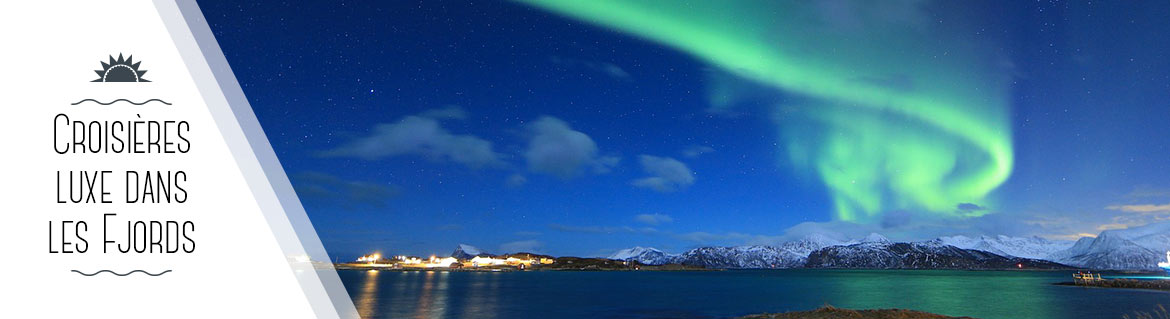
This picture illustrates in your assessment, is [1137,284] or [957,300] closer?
[957,300]

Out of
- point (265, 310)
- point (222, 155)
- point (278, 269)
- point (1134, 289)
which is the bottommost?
point (1134, 289)

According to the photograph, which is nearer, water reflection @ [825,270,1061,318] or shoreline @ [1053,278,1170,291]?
water reflection @ [825,270,1061,318]

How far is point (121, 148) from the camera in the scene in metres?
9.52

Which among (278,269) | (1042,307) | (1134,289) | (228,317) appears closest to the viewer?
(228,317)

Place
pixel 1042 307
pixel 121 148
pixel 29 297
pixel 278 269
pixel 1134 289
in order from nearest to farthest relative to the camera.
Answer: pixel 29 297 < pixel 121 148 < pixel 278 269 < pixel 1042 307 < pixel 1134 289

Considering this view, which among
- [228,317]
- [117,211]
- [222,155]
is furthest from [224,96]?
[228,317]

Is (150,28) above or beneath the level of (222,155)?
above

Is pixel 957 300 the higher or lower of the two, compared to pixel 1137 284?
higher

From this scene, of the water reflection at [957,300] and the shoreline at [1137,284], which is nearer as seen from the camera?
the water reflection at [957,300]

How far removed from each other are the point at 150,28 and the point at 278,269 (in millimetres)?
4503

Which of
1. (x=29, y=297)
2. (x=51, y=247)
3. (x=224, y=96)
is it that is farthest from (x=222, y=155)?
(x=29, y=297)

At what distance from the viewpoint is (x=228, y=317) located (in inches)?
427

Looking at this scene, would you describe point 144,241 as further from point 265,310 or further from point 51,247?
point 265,310

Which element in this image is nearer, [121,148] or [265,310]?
[121,148]
